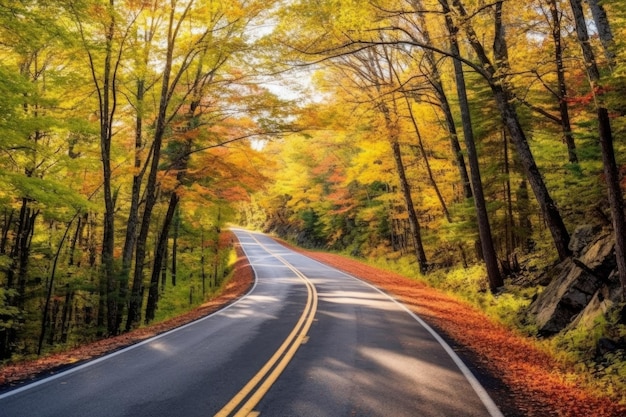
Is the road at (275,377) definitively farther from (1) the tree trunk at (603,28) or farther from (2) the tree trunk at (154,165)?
(1) the tree trunk at (603,28)

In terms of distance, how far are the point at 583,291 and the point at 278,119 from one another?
9.99m

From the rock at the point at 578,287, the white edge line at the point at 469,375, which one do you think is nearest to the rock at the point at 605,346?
the rock at the point at 578,287

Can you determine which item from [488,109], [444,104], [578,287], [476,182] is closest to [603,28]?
[578,287]

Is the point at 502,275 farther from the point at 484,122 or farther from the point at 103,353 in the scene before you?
the point at 103,353

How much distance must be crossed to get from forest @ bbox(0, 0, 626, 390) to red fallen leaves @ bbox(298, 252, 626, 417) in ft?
3.33

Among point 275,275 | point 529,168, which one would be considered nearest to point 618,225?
point 529,168

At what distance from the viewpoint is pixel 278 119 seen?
46.2 feet

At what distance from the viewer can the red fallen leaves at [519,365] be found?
17.3 feet

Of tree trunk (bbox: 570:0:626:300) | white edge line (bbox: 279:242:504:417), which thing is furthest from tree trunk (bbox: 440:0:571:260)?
white edge line (bbox: 279:242:504:417)

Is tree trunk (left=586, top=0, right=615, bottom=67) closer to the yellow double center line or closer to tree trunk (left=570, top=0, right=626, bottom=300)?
tree trunk (left=570, top=0, right=626, bottom=300)

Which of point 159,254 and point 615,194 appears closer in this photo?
point 615,194

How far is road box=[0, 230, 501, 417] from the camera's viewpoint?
497cm

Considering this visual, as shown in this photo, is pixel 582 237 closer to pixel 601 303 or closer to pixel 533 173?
pixel 533 173

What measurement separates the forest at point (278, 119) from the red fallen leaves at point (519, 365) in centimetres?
101
